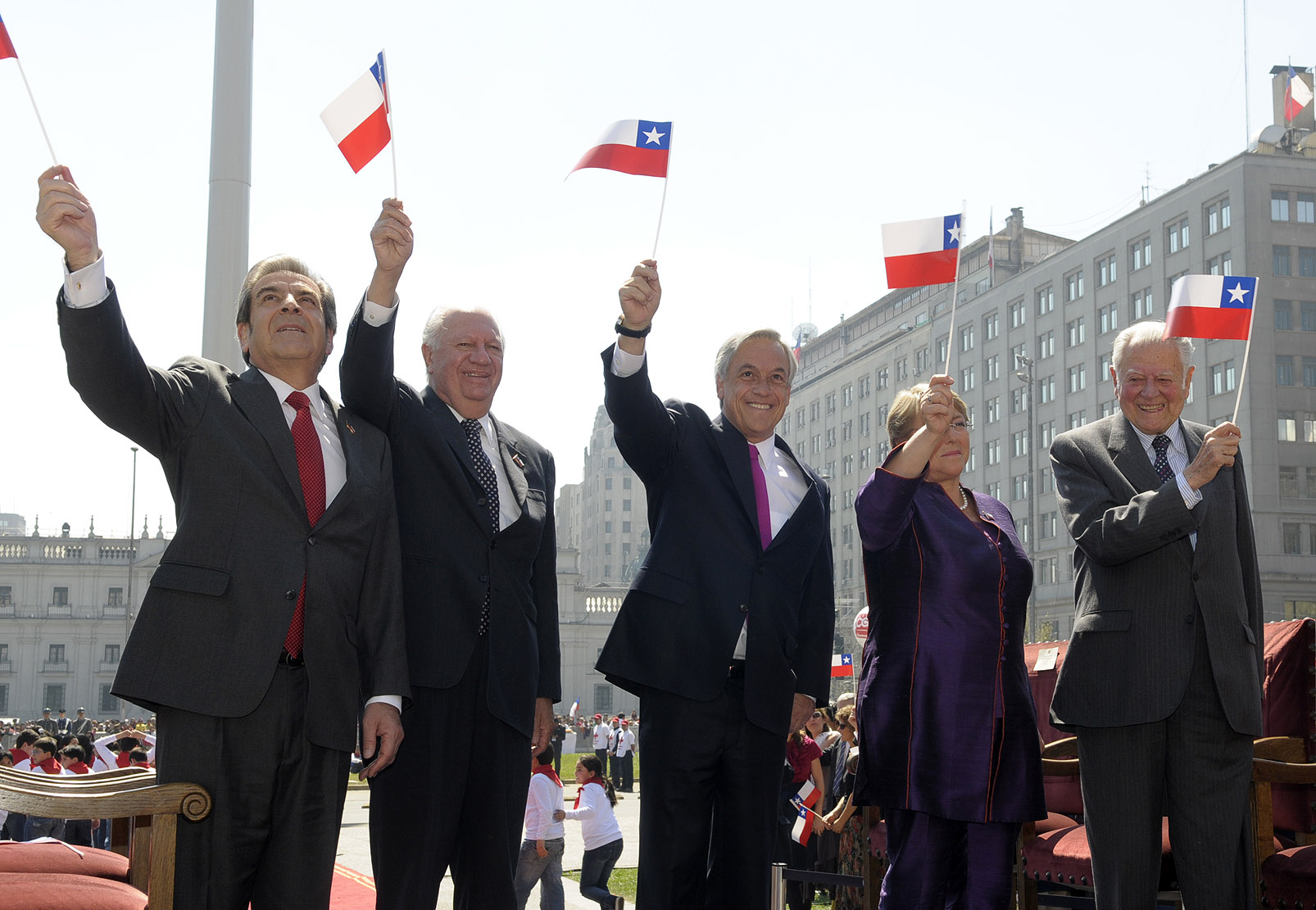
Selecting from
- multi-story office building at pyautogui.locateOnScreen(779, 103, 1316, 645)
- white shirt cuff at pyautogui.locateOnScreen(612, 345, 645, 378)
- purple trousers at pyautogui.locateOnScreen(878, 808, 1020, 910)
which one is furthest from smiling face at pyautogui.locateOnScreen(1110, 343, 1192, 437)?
multi-story office building at pyautogui.locateOnScreen(779, 103, 1316, 645)

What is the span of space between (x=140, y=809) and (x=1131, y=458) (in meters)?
3.05

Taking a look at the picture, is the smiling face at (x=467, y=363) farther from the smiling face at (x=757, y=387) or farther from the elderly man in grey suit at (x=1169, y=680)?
the elderly man in grey suit at (x=1169, y=680)

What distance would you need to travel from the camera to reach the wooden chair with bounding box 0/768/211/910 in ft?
8.91

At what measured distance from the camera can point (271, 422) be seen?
127 inches

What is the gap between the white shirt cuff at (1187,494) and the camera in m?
3.71

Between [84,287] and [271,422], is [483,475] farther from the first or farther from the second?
[84,287]

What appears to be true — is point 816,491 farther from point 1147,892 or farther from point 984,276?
point 984,276

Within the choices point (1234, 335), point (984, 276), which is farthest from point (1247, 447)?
point (1234, 335)

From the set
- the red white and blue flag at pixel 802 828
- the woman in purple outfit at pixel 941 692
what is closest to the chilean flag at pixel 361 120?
the woman in purple outfit at pixel 941 692

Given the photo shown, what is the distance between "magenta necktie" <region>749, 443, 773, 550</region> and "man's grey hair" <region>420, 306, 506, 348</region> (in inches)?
35.8

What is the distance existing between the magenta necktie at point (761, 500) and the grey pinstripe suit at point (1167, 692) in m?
0.97

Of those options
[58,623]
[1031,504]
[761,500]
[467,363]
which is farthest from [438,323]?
[58,623]

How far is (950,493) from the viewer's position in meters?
4.11

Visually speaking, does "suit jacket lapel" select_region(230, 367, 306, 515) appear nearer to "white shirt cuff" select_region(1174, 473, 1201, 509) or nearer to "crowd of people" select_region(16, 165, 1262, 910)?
"crowd of people" select_region(16, 165, 1262, 910)
